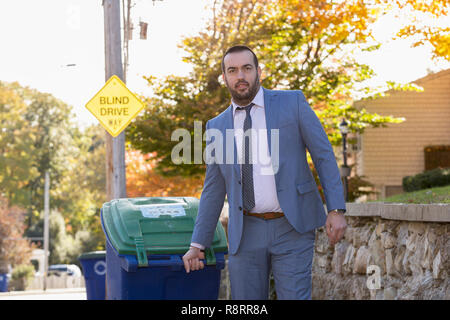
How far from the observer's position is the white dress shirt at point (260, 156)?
4.66m

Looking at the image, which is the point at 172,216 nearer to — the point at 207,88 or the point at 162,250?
the point at 162,250

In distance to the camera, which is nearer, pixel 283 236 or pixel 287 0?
pixel 283 236

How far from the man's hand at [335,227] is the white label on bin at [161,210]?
2261 mm

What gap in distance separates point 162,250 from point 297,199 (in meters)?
1.83

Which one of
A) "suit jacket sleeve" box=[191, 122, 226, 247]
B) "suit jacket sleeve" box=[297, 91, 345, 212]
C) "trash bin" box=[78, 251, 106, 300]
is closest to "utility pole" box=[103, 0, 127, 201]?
"trash bin" box=[78, 251, 106, 300]

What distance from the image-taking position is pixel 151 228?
249 inches

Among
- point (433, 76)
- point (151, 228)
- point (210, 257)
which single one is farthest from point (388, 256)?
point (433, 76)

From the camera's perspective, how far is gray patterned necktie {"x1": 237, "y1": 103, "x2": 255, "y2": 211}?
4684 millimetres

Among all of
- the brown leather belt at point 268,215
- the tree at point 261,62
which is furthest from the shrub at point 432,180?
the brown leather belt at point 268,215

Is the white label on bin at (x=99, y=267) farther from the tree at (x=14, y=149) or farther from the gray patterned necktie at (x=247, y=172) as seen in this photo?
the tree at (x=14, y=149)

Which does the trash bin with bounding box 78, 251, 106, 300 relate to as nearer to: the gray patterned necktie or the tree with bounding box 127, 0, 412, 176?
the gray patterned necktie

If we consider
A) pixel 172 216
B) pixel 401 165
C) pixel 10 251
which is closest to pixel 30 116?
pixel 10 251

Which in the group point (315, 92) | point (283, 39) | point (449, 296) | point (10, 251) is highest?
point (283, 39)

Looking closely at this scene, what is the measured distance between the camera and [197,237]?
515cm
